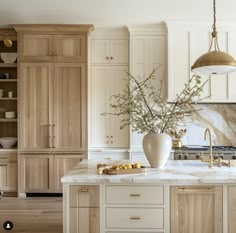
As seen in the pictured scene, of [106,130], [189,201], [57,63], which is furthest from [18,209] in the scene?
[189,201]

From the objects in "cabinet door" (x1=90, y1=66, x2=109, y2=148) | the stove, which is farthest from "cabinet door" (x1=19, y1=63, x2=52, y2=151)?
the stove

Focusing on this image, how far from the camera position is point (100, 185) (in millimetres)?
2576

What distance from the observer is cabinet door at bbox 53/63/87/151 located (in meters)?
5.28

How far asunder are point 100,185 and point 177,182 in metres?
0.57

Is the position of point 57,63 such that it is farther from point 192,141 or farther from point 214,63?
point 214,63

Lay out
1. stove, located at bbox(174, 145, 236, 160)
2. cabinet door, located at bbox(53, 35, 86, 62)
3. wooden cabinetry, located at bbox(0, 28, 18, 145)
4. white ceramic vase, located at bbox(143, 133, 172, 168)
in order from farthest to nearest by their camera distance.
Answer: wooden cabinetry, located at bbox(0, 28, 18, 145) → cabinet door, located at bbox(53, 35, 86, 62) → stove, located at bbox(174, 145, 236, 160) → white ceramic vase, located at bbox(143, 133, 172, 168)

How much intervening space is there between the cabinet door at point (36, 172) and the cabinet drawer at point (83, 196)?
2.78m

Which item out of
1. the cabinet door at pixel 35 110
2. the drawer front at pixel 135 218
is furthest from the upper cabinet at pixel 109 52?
the drawer front at pixel 135 218

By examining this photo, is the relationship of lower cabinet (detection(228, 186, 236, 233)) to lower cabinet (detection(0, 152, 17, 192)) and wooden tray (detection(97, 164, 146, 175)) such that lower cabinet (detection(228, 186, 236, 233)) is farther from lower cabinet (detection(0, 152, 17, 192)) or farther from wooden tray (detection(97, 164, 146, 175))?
lower cabinet (detection(0, 152, 17, 192))

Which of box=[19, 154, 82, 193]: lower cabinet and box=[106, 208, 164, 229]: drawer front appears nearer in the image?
box=[106, 208, 164, 229]: drawer front

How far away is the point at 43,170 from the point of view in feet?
17.3

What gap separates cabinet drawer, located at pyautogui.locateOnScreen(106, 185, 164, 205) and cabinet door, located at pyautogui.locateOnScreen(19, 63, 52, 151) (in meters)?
2.87

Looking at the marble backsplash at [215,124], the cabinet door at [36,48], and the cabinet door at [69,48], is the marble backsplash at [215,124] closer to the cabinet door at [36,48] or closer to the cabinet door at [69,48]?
the cabinet door at [69,48]

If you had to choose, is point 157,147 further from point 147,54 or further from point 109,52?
point 109,52
